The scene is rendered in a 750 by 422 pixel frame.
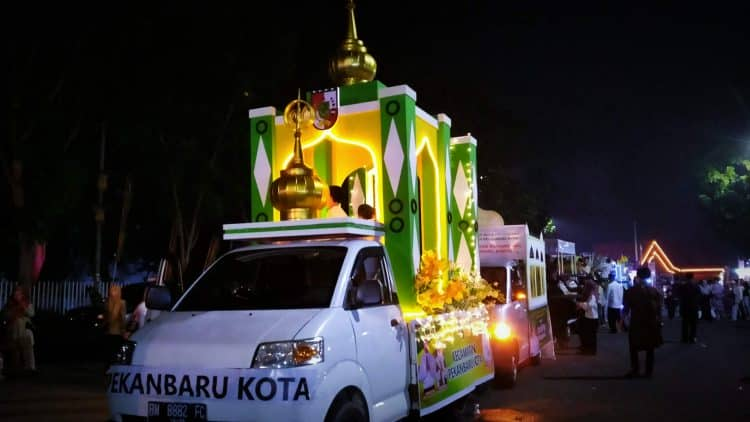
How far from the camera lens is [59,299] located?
19.6 meters

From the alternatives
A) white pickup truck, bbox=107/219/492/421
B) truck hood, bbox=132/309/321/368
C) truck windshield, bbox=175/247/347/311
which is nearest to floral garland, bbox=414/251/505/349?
white pickup truck, bbox=107/219/492/421

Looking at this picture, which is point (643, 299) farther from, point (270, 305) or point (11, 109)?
point (11, 109)

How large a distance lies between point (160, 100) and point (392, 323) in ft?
50.0

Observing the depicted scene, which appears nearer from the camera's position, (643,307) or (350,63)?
(350,63)

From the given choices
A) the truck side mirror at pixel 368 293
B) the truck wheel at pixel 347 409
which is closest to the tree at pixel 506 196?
the truck side mirror at pixel 368 293

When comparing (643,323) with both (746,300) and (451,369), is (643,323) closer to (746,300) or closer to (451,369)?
(451,369)

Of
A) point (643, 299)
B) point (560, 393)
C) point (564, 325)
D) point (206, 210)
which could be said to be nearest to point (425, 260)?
point (560, 393)

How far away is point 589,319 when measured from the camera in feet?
49.0

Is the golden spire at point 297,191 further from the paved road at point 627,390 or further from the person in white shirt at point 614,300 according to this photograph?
the person in white shirt at point 614,300

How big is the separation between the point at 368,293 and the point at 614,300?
15406mm

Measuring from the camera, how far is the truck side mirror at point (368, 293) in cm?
543

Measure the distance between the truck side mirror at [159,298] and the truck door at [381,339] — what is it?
1.56 meters

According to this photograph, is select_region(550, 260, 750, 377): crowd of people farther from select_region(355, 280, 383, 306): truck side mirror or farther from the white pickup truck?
select_region(355, 280, 383, 306): truck side mirror

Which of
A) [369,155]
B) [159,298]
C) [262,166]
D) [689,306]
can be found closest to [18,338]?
[262,166]
